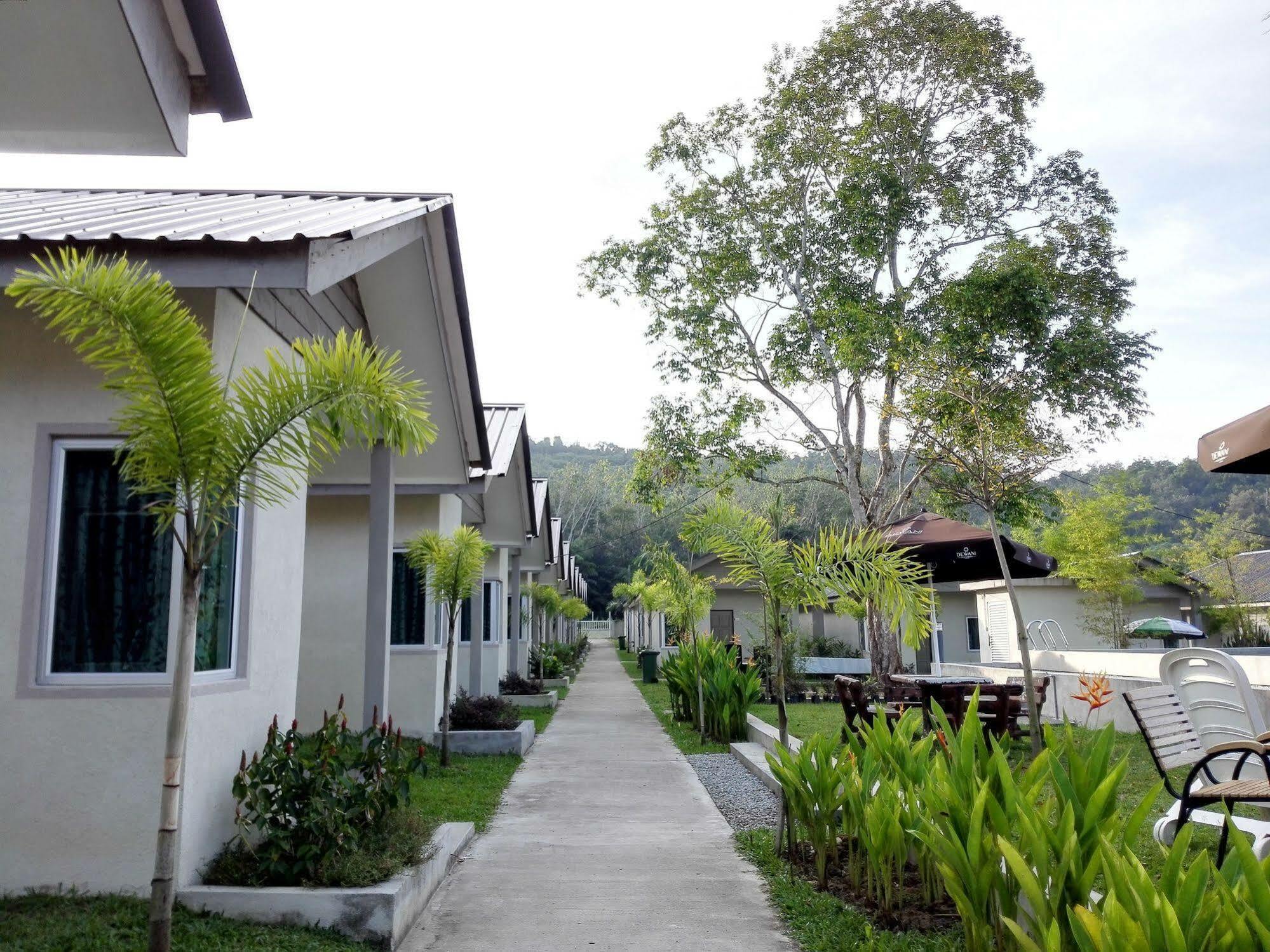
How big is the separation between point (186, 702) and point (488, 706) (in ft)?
29.4

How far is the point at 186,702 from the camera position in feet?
11.4

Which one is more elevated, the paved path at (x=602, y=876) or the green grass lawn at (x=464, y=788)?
the green grass lawn at (x=464, y=788)

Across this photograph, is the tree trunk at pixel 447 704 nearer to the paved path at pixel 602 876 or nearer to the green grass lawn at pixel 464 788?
the green grass lawn at pixel 464 788

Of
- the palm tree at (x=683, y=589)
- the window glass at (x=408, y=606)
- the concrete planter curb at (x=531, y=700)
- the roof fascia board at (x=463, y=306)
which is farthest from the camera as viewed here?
the concrete planter curb at (x=531, y=700)

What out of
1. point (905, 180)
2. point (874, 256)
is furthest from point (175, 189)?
point (905, 180)

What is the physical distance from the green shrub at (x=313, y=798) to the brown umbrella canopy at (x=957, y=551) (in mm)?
6369

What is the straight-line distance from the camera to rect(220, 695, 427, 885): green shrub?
4.89 meters

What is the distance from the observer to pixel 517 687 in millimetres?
18469

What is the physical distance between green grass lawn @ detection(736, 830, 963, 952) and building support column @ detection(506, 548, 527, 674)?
13.5 m

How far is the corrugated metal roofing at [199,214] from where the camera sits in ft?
14.8

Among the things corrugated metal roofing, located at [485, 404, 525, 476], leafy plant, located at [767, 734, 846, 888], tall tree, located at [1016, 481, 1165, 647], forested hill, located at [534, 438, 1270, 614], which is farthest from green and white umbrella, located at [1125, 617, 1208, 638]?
leafy plant, located at [767, 734, 846, 888]

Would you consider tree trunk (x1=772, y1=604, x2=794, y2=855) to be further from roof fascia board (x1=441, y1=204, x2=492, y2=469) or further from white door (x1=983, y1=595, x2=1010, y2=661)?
white door (x1=983, y1=595, x2=1010, y2=661)

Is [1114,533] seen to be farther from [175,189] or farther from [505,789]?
[175,189]

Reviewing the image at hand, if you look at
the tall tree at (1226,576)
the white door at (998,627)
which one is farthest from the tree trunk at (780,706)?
the tall tree at (1226,576)
